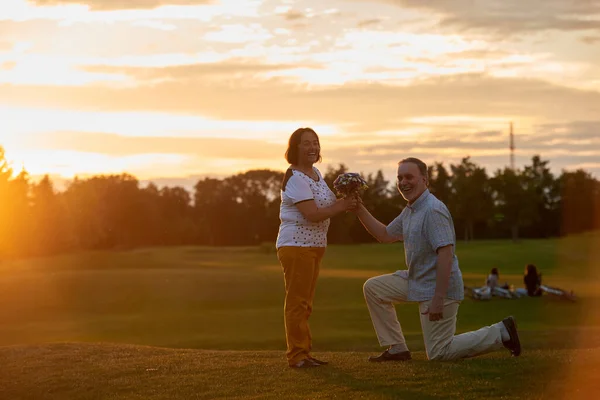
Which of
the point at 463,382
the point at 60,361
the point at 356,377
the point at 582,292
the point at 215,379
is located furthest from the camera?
the point at 582,292

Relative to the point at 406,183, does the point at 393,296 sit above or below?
below

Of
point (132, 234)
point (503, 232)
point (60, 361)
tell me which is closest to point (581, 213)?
point (503, 232)

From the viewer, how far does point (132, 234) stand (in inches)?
3428

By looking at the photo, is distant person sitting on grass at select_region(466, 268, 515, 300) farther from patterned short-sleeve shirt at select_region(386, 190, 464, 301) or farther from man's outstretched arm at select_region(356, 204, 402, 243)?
patterned short-sleeve shirt at select_region(386, 190, 464, 301)

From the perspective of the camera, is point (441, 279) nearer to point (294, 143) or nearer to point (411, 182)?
point (411, 182)

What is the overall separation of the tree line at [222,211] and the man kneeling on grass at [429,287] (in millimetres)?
68790


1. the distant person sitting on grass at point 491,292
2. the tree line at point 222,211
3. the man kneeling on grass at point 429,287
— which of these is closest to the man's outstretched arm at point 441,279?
the man kneeling on grass at point 429,287

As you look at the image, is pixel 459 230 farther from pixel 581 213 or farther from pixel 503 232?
pixel 581 213

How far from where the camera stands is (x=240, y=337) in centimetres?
2180

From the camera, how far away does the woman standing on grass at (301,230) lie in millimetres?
9688

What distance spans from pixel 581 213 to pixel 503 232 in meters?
8.32

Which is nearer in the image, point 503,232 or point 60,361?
point 60,361

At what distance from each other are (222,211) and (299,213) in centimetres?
8471

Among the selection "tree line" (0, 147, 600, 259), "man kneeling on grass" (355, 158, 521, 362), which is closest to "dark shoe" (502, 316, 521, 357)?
"man kneeling on grass" (355, 158, 521, 362)
